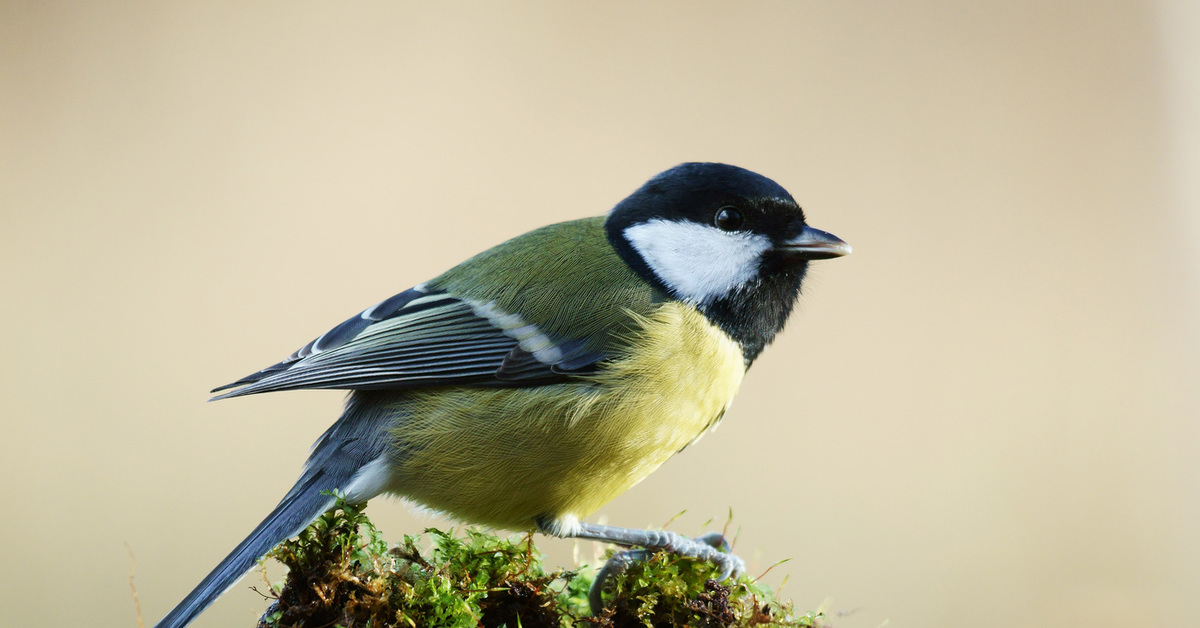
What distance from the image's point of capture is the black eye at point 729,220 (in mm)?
1769

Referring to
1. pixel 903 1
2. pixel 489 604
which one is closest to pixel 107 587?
pixel 489 604

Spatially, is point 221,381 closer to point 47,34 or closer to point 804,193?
point 47,34

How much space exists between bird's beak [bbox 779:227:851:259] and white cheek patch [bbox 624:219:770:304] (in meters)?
0.05

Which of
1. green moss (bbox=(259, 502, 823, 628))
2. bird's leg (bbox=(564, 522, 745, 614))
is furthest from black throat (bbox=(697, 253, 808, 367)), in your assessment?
green moss (bbox=(259, 502, 823, 628))

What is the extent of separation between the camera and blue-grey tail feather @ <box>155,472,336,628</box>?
1.31m

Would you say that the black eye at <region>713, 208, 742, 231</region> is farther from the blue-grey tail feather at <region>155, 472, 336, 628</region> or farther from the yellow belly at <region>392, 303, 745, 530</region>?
the blue-grey tail feather at <region>155, 472, 336, 628</region>

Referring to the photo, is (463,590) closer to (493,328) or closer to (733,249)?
(493,328)

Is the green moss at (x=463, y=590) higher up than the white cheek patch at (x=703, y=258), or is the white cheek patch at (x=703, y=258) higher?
the white cheek patch at (x=703, y=258)

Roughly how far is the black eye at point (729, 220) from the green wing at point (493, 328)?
0.22 m

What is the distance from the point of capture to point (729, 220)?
1.77 m

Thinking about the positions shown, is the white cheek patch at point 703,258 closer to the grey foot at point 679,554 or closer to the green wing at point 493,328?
the green wing at point 493,328

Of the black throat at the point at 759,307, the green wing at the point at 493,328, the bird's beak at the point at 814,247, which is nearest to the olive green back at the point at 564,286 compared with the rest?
the green wing at the point at 493,328

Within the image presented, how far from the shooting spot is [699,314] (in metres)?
1.69

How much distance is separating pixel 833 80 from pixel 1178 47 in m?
1.77
